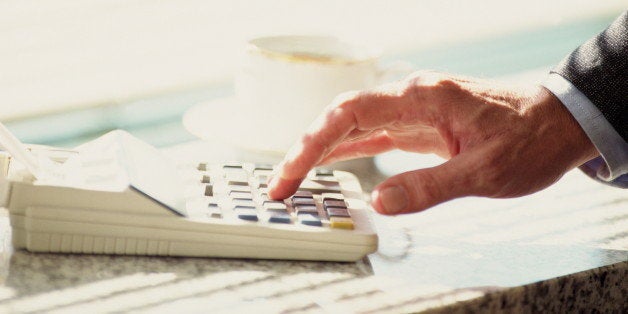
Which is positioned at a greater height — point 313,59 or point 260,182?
point 313,59

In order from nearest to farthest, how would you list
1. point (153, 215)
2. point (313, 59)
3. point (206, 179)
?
point (153, 215) → point (206, 179) → point (313, 59)

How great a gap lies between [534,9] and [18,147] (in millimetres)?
1770

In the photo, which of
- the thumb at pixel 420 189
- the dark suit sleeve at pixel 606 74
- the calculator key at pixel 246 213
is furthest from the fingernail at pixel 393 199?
the dark suit sleeve at pixel 606 74

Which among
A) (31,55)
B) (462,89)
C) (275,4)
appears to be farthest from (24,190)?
(275,4)

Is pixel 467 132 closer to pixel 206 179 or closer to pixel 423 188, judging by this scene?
pixel 423 188

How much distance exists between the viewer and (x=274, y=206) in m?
Result: 0.74

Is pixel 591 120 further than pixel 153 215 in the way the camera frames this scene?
Yes

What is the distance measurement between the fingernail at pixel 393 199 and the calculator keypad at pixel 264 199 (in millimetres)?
39

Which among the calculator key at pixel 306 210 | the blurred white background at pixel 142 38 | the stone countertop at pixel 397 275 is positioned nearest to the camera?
the stone countertop at pixel 397 275

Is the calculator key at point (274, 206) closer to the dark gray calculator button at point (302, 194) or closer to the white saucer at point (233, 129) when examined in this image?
the dark gray calculator button at point (302, 194)

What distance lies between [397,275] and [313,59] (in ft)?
1.03

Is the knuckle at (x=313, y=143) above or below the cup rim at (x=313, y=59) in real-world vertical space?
below

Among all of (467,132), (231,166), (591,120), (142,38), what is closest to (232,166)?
(231,166)

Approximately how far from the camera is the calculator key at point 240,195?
29.6 inches
